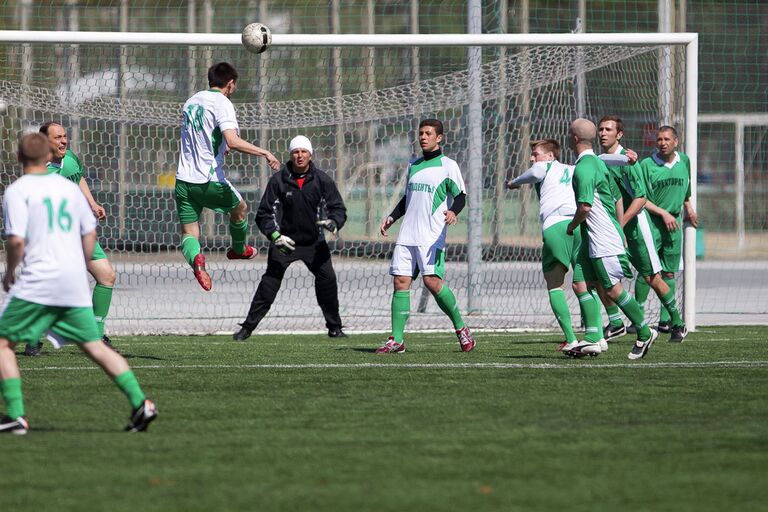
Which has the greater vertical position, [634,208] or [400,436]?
[634,208]

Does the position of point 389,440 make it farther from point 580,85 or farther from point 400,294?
point 580,85

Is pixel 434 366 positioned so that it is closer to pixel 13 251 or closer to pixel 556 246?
pixel 556 246

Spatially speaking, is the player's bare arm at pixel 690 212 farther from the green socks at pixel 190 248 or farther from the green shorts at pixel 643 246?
the green socks at pixel 190 248

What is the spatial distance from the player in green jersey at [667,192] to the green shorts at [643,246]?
1.41ft

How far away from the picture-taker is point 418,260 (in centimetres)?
1043

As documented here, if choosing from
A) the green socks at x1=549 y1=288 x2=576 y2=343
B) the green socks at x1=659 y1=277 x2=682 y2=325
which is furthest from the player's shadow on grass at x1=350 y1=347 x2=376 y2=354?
the green socks at x1=659 y1=277 x2=682 y2=325

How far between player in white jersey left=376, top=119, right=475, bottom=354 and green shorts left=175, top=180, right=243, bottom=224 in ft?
4.81

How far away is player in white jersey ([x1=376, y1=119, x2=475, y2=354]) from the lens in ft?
33.9

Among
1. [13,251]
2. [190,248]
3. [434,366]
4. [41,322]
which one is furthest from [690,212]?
[13,251]

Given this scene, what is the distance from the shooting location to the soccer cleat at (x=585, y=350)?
379 inches

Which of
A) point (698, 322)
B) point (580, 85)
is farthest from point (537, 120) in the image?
point (698, 322)

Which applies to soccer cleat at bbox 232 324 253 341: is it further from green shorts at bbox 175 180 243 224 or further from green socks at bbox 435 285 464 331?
green socks at bbox 435 285 464 331

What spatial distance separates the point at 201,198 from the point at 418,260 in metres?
1.91

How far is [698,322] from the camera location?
1377cm
